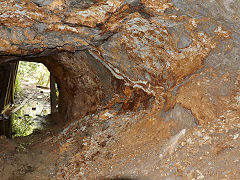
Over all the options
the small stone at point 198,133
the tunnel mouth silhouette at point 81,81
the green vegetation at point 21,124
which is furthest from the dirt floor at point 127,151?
the green vegetation at point 21,124

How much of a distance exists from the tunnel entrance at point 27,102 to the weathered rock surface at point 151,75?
9.97 feet

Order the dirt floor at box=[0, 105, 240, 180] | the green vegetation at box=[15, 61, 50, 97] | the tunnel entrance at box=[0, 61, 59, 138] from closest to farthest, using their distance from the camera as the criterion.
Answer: the dirt floor at box=[0, 105, 240, 180] < the tunnel entrance at box=[0, 61, 59, 138] < the green vegetation at box=[15, 61, 50, 97]

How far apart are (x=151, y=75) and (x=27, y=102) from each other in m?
7.11

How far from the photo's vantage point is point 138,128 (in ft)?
11.5

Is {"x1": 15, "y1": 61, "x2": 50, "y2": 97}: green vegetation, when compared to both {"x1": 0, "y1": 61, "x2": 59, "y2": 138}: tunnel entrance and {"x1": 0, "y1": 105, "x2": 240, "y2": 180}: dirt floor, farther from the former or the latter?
{"x1": 0, "y1": 105, "x2": 240, "y2": 180}: dirt floor

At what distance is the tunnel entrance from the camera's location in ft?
22.3

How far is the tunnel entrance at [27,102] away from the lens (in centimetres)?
679

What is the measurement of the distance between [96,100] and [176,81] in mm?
2248

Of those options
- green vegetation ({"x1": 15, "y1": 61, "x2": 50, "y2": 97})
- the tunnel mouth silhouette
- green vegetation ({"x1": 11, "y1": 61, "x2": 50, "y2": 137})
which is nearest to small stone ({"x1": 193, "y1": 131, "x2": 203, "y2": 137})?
the tunnel mouth silhouette

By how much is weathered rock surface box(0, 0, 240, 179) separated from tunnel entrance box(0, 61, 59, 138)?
9.97ft

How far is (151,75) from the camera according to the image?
12.0 feet

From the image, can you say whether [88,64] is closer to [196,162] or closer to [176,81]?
[176,81]

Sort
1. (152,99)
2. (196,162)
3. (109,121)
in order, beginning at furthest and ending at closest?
(109,121), (152,99), (196,162)

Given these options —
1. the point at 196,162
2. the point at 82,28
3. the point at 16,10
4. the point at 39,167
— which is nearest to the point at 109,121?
the point at 39,167
